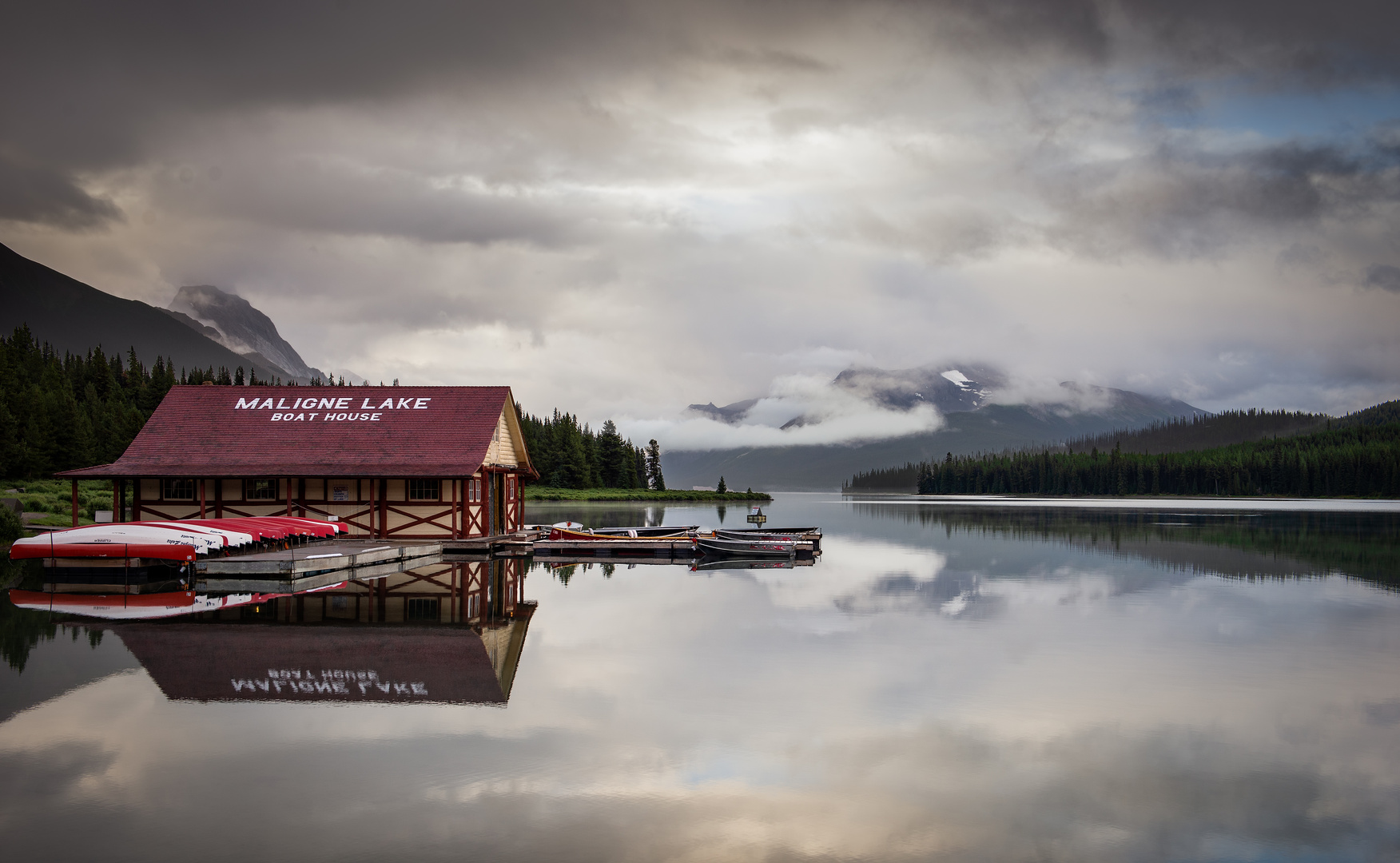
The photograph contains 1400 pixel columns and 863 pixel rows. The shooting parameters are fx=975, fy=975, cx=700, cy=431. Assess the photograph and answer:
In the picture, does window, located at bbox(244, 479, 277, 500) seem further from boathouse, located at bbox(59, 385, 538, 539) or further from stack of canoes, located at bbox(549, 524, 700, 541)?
stack of canoes, located at bbox(549, 524, 700, 541)

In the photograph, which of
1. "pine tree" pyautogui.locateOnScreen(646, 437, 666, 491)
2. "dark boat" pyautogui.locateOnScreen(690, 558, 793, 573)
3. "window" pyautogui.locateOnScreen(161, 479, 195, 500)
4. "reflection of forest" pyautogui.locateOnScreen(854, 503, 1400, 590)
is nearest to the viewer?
"reflection of forest" pyautogui.locateOnScreen(854, 503, 1400, 590)

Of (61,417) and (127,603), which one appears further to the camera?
(61,417)

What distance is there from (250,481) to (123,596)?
14.7 meters

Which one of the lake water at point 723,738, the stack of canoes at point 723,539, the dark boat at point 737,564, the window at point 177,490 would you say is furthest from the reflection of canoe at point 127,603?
the stack of canoes at point 723,539

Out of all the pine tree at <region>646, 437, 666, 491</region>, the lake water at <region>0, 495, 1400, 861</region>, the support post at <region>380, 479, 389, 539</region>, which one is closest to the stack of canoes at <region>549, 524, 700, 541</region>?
the support post at <region>380, 479, 389, 539</region>

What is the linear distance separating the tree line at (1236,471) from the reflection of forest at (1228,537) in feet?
242

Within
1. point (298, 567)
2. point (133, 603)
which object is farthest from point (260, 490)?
point (133, 603)

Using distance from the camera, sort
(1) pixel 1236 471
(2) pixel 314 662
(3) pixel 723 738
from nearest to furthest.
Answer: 1. (3) pixel 723 738
2. (2) pixel 314 662
3. (1) pixel 1236 471

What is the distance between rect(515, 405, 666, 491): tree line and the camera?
112938 millimetres

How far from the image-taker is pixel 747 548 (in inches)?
1462

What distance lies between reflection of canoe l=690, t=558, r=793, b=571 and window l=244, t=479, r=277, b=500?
1699 cm

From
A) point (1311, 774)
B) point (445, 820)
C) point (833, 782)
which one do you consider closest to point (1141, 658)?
point (1311, 774)

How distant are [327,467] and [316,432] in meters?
3.36

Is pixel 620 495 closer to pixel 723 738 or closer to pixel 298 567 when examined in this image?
pixel 298 567
